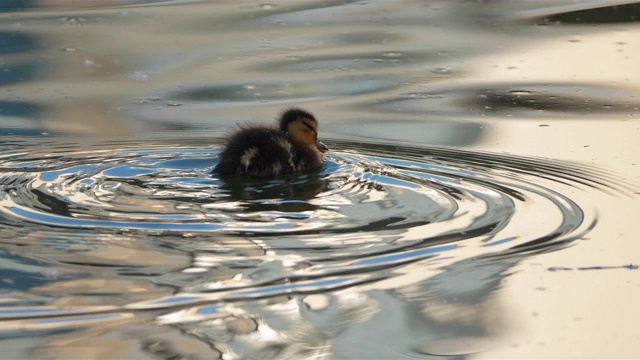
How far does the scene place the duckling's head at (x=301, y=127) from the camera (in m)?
4.89

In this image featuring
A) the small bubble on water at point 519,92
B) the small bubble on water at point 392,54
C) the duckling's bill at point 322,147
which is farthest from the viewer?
the small bubble on water at point 392,54

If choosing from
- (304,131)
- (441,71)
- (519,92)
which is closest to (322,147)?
(304,131)

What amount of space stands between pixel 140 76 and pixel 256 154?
185cm

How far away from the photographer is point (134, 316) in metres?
2.88

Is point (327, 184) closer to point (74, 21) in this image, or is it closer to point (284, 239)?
point (284, 239)

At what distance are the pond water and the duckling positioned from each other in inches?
2.5

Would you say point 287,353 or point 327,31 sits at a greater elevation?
point 327,31

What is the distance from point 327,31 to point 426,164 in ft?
8.40

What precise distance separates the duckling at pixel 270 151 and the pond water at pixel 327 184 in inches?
2.5

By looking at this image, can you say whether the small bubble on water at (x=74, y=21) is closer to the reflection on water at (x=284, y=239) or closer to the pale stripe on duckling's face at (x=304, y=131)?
the reflection on water at (x=284, y=239)

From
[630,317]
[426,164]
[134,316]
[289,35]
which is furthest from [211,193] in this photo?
[289,35]

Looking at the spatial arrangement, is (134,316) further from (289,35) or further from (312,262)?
(289,35)

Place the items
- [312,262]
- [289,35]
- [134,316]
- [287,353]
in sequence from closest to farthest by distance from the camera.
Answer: [287,353]
[134,316]
[312,262]
[289,35]

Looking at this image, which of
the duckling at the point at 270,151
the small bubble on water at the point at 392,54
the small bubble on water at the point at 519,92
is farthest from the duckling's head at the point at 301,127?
the small bubble on water at the point at 392,54
